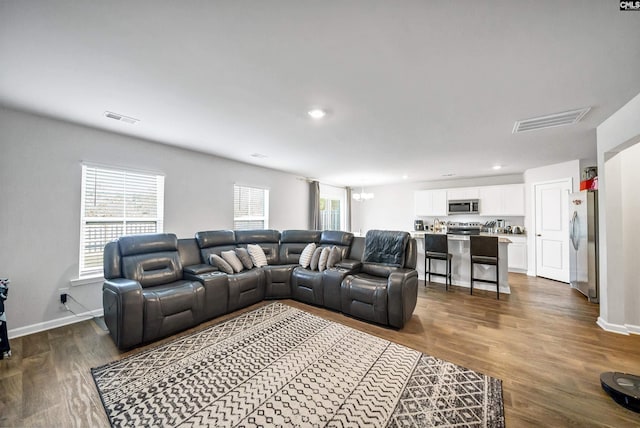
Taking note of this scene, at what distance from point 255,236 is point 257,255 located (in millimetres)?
498

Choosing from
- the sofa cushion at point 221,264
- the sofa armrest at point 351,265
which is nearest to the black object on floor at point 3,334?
the sofa cushion at point 221,264

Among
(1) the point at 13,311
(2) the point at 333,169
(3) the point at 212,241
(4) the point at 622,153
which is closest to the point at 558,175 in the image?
(4) the point at 622,153

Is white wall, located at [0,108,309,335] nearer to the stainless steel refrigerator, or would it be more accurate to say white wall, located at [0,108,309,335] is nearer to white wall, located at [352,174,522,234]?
white wall, located at [352,174,522,234]

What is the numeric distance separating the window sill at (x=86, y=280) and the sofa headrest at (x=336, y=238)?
3.25 m

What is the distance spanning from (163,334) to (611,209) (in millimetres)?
5328

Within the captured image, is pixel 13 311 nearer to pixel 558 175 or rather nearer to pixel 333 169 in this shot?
pixel 333 169

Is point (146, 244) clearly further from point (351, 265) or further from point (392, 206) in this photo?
point (392, 206)

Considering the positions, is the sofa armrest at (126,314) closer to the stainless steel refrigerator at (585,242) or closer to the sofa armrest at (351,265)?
the sofa armrest at (351,265)

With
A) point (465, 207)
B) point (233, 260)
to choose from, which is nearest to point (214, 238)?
point (233, 260)

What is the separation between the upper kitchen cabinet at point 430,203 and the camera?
6820mm

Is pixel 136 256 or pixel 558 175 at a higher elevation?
pixel 558 175

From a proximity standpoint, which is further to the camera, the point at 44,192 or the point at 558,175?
the point at 558,175

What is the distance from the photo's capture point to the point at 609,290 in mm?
2809

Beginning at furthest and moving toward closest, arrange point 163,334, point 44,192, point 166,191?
point 166,191, point 44,192, point 163,334
